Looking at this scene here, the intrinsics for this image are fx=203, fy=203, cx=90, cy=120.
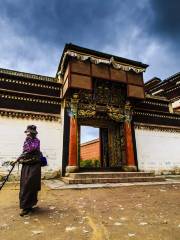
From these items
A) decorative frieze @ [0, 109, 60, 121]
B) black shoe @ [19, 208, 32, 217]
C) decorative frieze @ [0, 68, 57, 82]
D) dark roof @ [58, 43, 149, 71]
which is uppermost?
dark roof @ [58, 43, 149, 71]

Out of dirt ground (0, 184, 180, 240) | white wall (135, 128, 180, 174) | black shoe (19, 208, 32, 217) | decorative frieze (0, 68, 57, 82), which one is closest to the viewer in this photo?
dirt ground (0, 184, 180, 240)

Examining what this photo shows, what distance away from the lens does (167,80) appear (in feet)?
59.6

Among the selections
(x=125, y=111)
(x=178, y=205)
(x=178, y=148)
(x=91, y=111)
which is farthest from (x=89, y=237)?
(x=178, y=148)

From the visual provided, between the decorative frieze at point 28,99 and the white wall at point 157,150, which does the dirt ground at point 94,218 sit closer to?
the decorative frieze at point 28,99

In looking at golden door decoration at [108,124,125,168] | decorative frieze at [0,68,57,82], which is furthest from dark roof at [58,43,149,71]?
golden door decoration at [108,124,125,168]

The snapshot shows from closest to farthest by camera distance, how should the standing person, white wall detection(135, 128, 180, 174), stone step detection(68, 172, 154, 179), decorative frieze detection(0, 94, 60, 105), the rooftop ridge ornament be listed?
the standing person < stone step detection(68, 172, 154, 179) < decorative frieze detection(0, 94, 60, 105) < the rooftop ridge ornament < white wall detection(135, 128, 180, 174)

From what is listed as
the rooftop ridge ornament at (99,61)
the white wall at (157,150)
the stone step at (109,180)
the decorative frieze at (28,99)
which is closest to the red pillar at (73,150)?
the stone step at (109,180)

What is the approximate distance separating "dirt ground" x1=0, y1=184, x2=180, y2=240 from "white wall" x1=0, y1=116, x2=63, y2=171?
402cm

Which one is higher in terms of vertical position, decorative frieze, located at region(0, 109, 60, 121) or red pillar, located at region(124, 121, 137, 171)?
decorative frieze, located at region(0, 109, 60, 121)

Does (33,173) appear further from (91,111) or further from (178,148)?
(178,148)

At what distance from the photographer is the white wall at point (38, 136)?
9.35 meters

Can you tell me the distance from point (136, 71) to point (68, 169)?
6649 mm

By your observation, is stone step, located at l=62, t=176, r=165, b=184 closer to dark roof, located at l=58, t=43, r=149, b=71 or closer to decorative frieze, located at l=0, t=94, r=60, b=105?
decorative frieze, located at l=0, t=94, r=60, b=105

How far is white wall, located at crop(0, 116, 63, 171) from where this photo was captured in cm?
935
